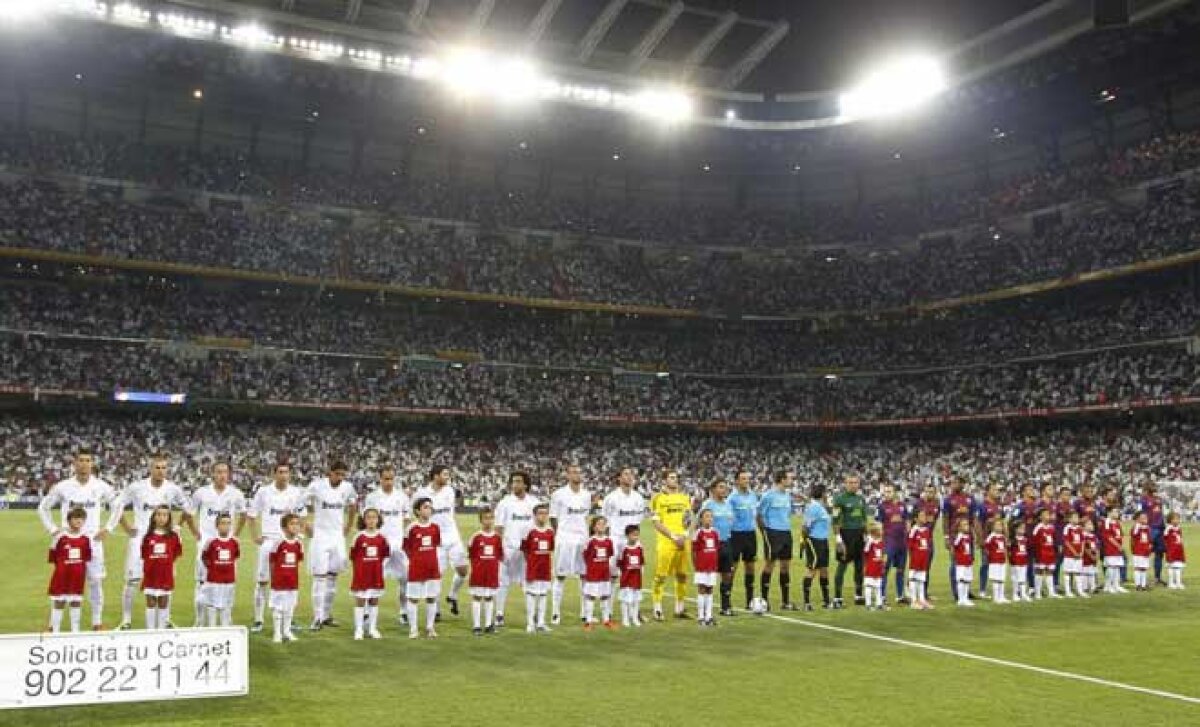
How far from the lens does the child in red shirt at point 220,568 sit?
13.4m

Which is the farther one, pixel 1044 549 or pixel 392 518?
pixel 1044 549

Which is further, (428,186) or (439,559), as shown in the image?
(428,186)

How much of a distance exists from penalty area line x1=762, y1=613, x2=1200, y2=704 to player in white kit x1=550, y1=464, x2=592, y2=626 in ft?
11.9

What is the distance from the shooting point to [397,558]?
1541 centimetres

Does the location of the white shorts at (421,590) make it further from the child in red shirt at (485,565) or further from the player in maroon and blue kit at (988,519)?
the player in maroon and blue kit at (988,519)

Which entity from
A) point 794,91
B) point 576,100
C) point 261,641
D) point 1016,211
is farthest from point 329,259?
point 261,641

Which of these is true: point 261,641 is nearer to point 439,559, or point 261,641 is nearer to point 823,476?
point 439,559

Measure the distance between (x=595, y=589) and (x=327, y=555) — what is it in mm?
4187

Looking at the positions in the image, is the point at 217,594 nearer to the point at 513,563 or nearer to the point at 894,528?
the point at 513,563

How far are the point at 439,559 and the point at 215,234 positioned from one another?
44.6 metres

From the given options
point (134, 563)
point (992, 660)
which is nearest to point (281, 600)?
point (134, 563)

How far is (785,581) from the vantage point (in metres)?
17.9

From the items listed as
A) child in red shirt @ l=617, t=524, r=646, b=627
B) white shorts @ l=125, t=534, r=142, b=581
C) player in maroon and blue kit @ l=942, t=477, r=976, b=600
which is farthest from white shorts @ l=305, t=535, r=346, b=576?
player in maroon and blue kit @ l=942, t=477, r=976, b=600

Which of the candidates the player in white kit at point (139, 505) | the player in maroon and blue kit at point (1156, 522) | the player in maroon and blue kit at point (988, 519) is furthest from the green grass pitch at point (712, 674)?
the player in maroon and blue kit at point (1156, 522)
